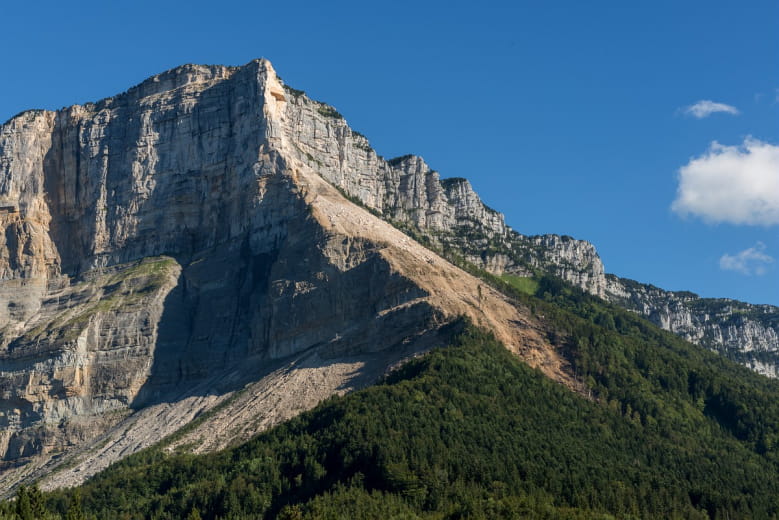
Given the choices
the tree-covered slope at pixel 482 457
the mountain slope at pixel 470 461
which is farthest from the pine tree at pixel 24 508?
the mountain slope at pixel 470 461

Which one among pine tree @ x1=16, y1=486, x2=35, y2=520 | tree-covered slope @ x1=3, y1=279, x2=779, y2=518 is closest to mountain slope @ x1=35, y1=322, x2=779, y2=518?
tree-covered slope @ x1=3, y1=279, x2=779, y2=518

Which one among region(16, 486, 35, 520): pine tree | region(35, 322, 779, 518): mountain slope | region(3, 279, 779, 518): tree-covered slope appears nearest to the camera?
region(16, 486, 35, 520): pine tree

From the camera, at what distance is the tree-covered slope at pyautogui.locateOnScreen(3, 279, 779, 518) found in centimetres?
12775

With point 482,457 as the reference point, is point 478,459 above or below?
below

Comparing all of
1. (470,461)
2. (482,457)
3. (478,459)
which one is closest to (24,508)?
(470,461)

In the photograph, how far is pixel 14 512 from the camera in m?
118

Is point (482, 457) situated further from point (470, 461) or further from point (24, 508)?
point (24, 508)

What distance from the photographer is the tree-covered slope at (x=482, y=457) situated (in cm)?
12775

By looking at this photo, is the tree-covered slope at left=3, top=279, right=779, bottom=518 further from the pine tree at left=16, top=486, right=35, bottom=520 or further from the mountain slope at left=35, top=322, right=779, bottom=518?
the pine tree at left=16, top=486, right=35, bottom=520

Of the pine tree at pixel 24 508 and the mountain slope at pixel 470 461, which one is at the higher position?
the mountain slope at pixel 470 461

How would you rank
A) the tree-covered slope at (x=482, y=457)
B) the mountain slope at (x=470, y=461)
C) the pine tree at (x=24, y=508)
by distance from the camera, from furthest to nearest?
the tree-covered slope at (x=482, y=457)
the mountain slope at (x=470, y=461)
the pine tree at (x=24, y=508)

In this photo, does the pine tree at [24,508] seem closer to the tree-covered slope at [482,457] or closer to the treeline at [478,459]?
the treeline at [478,459]

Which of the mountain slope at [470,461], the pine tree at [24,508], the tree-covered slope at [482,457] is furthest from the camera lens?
the tree-covered slope at [482,457]

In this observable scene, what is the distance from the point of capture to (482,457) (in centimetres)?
13488
